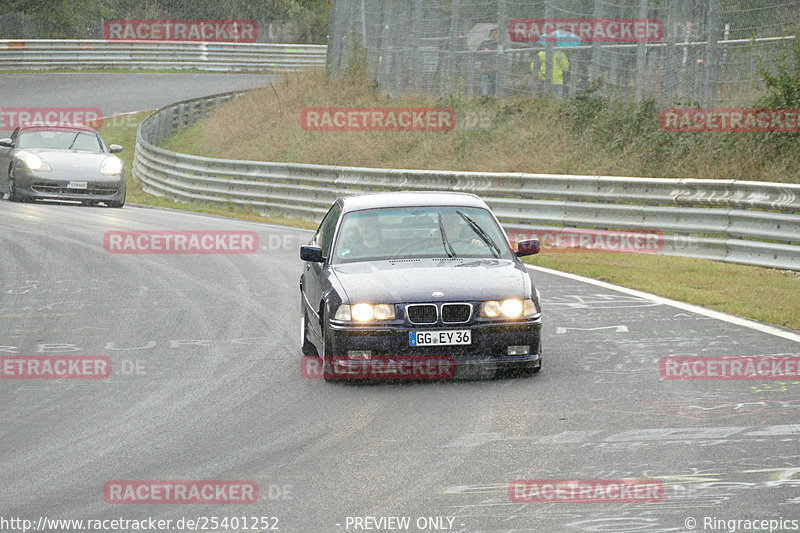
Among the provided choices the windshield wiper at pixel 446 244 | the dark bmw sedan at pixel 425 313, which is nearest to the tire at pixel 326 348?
the dark bmw sedan at pixel 425 313

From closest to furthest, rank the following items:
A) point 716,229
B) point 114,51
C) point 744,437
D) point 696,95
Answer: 1. point 744,437
2. point 716,229
3. point 696,95
4. point 114,51

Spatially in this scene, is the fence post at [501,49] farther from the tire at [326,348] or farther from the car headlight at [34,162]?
the tire at [326,348]

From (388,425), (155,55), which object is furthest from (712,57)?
(155,55)

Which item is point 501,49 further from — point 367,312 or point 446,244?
point 367,312

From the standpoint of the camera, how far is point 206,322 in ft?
39.3

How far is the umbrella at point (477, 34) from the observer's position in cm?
2908

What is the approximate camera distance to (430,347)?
8844 mm

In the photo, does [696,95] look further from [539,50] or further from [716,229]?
[716,229]

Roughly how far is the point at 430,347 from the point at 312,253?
5.48 ft

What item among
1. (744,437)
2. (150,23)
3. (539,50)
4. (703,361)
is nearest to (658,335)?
(703,361)

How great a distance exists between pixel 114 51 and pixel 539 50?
1199 inches

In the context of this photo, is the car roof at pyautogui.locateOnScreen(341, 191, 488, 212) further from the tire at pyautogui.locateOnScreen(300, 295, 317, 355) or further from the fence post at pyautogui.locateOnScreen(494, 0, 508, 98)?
the fence post at pyautogui.locateOnScreen(494, 0, 508, 98)

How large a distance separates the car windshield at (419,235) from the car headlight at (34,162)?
14719 millimetres

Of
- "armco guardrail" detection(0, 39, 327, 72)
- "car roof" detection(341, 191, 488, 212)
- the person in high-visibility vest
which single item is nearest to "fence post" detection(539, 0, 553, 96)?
the person in high-visibility vest
